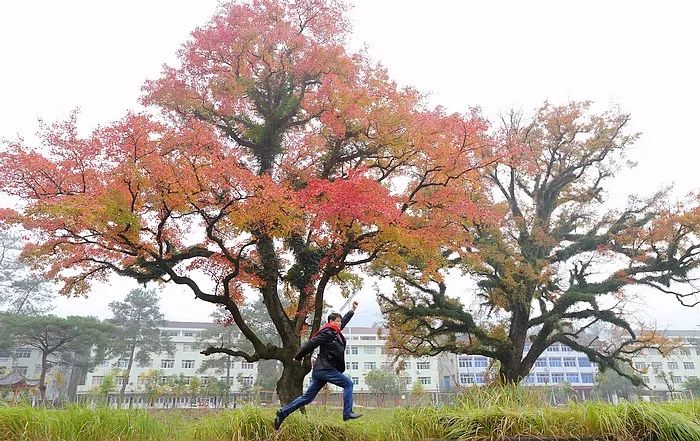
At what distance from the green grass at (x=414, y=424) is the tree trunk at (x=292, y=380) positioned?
14.6 feet

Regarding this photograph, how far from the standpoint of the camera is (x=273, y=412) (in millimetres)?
5730

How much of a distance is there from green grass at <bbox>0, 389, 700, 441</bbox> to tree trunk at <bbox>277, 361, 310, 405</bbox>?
444 cm

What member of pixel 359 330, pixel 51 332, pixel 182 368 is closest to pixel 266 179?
pixel 51 332

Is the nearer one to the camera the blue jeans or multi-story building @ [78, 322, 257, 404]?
the blue jeans

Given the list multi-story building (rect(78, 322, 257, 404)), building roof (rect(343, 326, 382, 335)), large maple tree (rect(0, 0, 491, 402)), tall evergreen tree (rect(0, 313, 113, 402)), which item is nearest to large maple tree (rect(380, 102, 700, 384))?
large maple tree (rect(0, 0, 491, 402))

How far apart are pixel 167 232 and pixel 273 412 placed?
20.4 feet

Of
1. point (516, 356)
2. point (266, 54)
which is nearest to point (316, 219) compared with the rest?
point (266, 54)

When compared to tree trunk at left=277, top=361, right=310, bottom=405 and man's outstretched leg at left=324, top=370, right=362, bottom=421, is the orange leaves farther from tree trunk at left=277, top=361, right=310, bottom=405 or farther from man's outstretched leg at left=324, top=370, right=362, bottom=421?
man's outstretched leg at left=324, top=370, right=362, bottom=421

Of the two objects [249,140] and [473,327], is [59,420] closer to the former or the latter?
[249,140]

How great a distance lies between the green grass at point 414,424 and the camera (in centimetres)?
497

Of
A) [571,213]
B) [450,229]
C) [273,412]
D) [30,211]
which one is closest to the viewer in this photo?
[273,412]

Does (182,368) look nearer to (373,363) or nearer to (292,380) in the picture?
(373,363)

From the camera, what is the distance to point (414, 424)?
5387 millimetres

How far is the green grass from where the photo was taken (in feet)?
16.3
